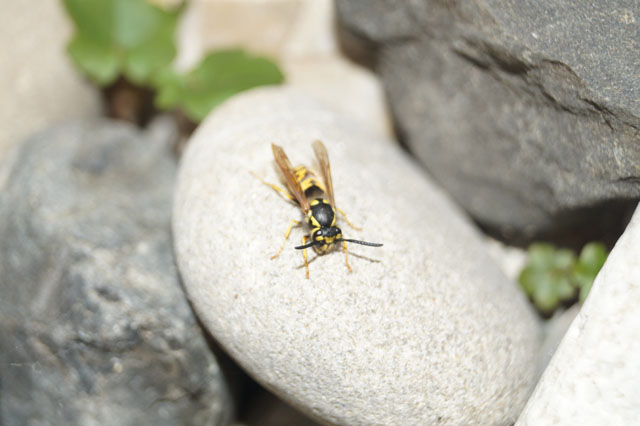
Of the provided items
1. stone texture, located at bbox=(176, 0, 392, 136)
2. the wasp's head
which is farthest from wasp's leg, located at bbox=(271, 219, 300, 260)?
stone texture, located at bbox=(176, 0, 392, 136)

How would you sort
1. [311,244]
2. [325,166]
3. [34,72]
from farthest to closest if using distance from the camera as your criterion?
[34,72], [325,166], [311,244]

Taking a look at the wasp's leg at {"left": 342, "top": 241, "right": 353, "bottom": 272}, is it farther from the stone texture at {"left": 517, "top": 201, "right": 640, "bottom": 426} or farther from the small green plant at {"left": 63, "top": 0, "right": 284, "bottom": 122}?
the small green plant at {"left": 63, "top": 0, "right": 284, "bottom": 122}

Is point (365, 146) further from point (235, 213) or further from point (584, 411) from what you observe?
point (584, 411)

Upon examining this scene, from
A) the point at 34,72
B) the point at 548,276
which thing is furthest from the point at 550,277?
the point at 34,72

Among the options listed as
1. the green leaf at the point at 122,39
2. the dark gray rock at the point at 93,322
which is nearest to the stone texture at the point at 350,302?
the dark gray rock at the point at 93,322

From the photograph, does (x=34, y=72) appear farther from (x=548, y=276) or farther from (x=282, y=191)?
(x=548, y=276)

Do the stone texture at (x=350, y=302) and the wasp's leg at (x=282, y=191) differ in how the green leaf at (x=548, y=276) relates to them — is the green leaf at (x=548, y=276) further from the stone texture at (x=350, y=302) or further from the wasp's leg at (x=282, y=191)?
the wasp's leg at (x=282, y=191)
